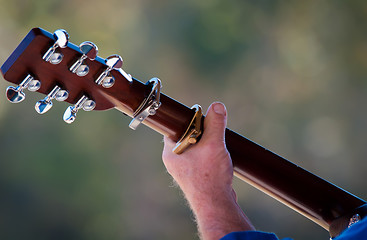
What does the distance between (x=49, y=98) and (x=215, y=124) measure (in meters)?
0.36

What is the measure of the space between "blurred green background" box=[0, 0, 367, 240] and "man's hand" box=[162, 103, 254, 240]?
2845 mm

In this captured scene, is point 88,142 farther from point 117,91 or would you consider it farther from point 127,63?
point 117,91

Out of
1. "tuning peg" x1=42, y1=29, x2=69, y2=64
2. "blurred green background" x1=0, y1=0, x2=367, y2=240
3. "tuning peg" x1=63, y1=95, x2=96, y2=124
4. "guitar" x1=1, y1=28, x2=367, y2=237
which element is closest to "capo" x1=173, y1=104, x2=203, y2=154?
"guitar" x1=1, y1=28, x2=367, y2=237

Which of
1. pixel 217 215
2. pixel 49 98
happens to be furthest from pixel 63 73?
pixel 217 215

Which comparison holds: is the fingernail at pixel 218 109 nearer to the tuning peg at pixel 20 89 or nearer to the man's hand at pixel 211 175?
the man's hand at pixel 211 175

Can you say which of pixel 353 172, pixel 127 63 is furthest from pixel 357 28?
pixel 127 63

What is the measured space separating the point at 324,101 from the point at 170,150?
123 inches

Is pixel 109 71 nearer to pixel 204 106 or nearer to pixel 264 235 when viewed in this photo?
pixel 264 235

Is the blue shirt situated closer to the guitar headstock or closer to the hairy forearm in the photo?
the hairy forearm

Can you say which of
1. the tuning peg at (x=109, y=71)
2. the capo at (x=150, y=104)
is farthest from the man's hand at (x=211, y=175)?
the tuning peg at (x=109, y=71)

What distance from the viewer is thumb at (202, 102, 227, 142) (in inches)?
37.1

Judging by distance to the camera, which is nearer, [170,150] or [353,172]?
[170,150]

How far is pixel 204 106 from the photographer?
387 centimetres

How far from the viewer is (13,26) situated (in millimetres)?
3502
